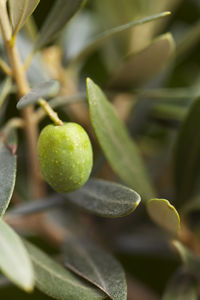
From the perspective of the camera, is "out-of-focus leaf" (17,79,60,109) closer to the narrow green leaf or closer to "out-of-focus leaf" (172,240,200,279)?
the narrow green leaf

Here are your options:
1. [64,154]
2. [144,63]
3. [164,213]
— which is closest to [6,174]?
[64,154]

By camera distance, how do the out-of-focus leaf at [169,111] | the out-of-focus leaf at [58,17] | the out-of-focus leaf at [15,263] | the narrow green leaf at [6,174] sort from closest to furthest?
the out-of-focus leaf at [15,263] < the narrow green leaf at [6,174] < the out-of-focus leaf at [58,17] < the out-of-focus leaf at [169,111]

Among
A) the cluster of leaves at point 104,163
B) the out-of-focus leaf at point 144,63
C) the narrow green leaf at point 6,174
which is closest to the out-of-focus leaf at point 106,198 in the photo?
the cluster of leaves at point 104,163

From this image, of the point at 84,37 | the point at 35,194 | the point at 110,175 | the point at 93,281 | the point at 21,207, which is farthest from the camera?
the point at 84,37

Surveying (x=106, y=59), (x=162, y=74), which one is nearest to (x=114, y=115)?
(x=162, y=74)

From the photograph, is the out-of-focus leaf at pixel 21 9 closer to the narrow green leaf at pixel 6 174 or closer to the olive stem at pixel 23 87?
the olive stem at pixel 23 87

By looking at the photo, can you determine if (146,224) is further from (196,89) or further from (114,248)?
(196,89)
